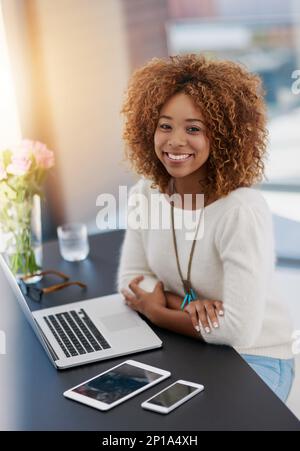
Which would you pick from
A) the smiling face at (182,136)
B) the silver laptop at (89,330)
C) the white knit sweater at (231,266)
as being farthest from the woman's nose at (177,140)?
the silver laptop at (89,330)

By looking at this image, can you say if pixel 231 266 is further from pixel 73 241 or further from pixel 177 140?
pixel 73 241

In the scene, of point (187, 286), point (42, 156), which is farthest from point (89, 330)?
point (42, 156)

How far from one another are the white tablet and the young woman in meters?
0.20

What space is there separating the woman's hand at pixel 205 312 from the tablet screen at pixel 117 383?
0.21m

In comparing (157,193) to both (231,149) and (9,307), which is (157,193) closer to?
(231,149)

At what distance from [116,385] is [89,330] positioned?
32 centimetres

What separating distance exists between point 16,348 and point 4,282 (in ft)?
1.57

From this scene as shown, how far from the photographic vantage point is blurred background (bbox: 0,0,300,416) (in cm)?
407

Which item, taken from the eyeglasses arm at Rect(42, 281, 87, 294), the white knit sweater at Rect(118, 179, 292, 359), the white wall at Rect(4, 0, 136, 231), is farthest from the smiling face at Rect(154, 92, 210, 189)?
the white wall at Rect(4, 0, 136, 231)

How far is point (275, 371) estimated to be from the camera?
1.77 m

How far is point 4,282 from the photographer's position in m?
2.20

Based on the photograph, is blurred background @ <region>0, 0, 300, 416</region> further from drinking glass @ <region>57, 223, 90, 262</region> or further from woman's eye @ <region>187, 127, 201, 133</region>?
woman's eye @ <region>187, 127, 201, 133</region>

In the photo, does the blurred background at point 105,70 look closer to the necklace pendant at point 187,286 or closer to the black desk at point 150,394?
the necklace pendant at point 187,286

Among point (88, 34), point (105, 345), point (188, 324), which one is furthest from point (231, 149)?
point (88, 34)
